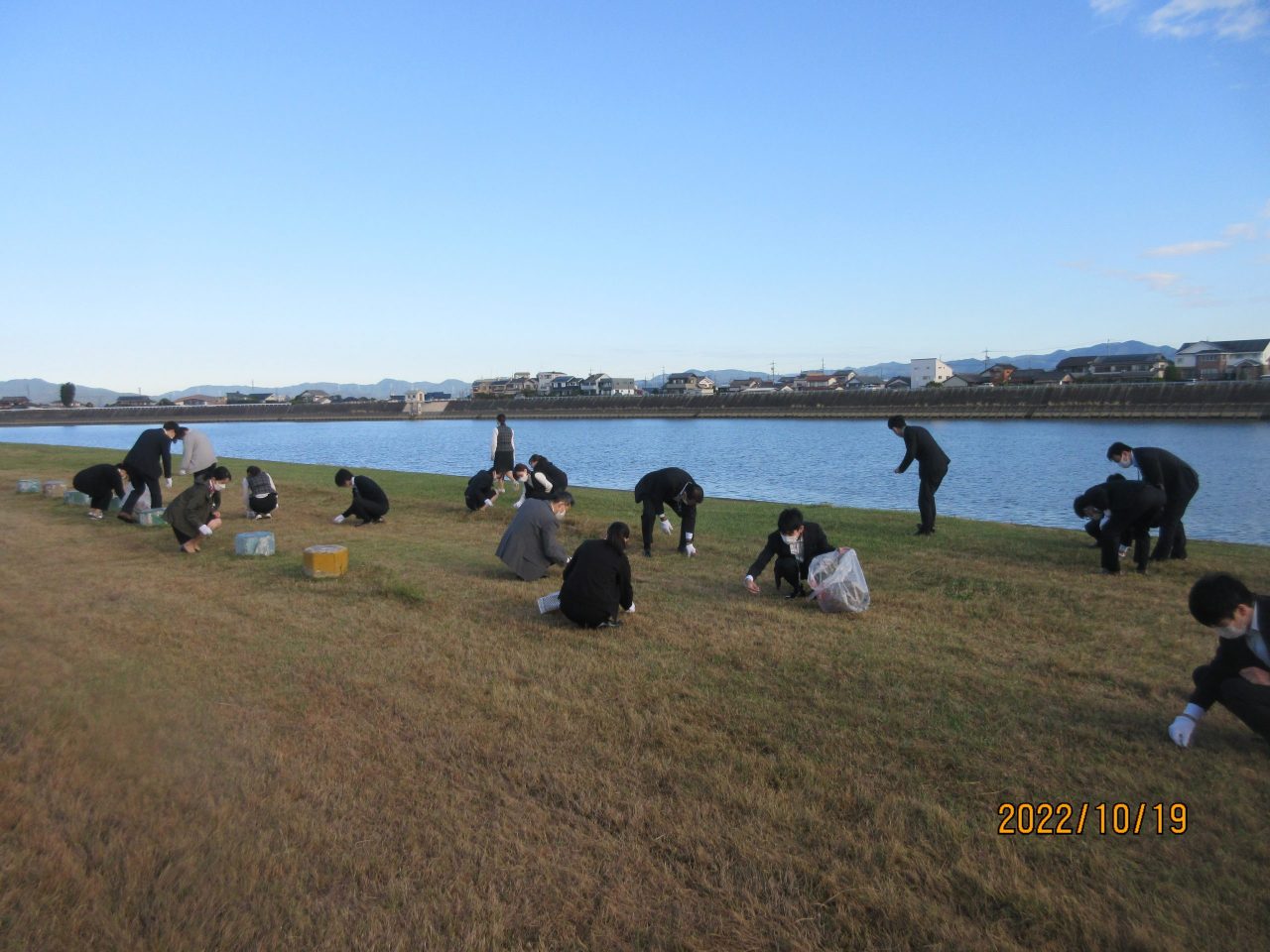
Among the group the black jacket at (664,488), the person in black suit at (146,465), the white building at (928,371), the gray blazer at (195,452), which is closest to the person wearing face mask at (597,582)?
the black jacket at (664,488)

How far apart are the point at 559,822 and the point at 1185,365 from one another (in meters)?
97.1

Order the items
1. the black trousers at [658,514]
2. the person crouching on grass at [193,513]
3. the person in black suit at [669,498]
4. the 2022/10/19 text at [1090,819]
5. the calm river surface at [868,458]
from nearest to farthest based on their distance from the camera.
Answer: the 2022/10/19 text at [1090,819], the person in black suit at [669,498], the black trousers at [658,514], the person crouching on grass at [193,513], the calm river surface at [868,458]

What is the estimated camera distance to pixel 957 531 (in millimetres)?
12344

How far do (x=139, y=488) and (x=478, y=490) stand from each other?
549 cm

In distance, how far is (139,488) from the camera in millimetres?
13594

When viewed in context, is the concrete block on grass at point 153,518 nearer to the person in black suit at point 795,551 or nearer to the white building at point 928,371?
the person in black suit at point 795,551

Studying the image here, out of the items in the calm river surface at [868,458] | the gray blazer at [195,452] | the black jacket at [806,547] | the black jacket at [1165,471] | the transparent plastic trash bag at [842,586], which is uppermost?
the gray blazer at [195,452]

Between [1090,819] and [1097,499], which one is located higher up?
[1097,499]

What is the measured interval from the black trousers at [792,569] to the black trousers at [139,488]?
10810 millimetres

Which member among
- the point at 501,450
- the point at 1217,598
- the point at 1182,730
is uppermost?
the point at 501,450

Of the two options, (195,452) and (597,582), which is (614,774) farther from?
(195,452)

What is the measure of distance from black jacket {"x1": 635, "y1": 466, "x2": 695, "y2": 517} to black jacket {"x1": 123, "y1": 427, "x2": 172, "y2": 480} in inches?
330

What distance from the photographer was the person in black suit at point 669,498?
32.8 feet

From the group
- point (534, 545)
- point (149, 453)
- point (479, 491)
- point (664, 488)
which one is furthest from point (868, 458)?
point (534, 545)
